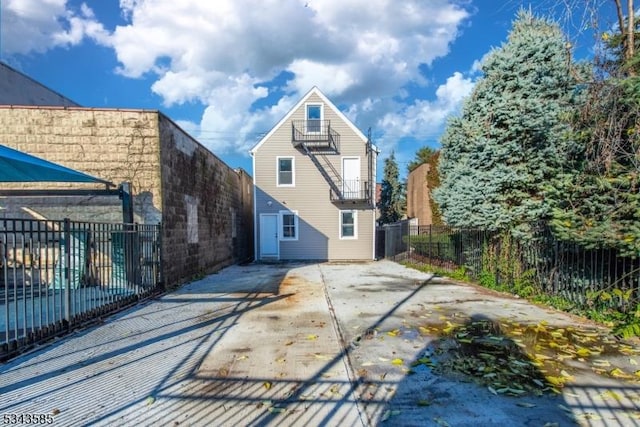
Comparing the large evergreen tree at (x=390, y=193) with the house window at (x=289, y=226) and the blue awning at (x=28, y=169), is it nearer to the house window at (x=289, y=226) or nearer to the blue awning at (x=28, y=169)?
the house window at (x=289, y=226)

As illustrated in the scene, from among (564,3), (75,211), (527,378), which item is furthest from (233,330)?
(564,3)

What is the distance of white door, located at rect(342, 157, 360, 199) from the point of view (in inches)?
648

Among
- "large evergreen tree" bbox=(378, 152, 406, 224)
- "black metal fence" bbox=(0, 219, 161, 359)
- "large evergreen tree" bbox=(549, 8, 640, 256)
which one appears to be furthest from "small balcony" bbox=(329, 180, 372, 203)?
"large evergreen tree" bbox=(378, 152, 406, 224)

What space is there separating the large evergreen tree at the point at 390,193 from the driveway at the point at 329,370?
22.4m

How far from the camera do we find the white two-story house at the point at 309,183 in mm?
16469

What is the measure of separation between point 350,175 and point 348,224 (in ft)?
7.97

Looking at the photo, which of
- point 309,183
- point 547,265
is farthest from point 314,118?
point 547,265

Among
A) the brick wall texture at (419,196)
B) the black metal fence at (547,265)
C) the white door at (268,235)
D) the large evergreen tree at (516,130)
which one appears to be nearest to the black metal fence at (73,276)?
the large evergreen tree at (516,130)

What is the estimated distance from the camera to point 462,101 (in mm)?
8727

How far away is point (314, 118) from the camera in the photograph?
1652cm

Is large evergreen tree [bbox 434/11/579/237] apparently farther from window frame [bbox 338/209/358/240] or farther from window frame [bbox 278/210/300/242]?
window frame [bbox 278/210/300/242]

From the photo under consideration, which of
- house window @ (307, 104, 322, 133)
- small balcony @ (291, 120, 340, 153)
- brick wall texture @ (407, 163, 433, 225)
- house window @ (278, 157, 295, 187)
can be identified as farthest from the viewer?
brick wall texture @ (407, 163, 433, 225)

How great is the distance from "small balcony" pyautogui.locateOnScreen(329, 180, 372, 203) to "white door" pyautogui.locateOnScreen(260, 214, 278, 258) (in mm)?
3110

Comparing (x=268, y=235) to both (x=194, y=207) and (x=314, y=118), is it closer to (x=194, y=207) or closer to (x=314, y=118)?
(x=314, y=118)
